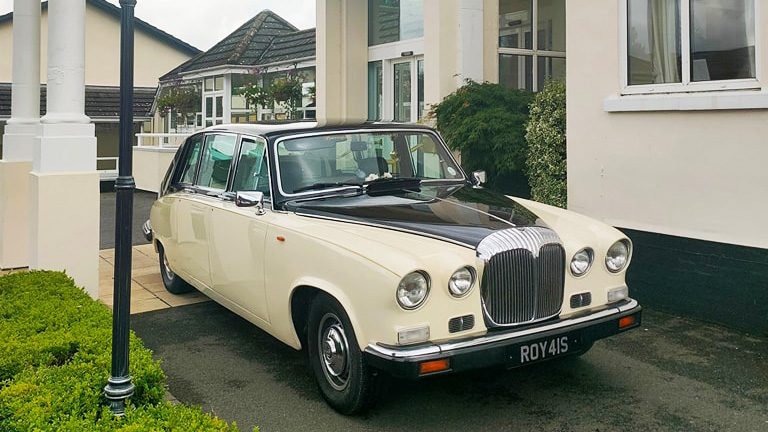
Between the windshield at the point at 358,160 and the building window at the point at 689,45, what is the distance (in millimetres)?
2367

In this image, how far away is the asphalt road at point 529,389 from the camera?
170 inches

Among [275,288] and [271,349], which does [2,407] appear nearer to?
[275,288]

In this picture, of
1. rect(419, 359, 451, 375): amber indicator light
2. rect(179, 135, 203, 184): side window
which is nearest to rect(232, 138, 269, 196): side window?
rect(179, 135, 203, 184): side window

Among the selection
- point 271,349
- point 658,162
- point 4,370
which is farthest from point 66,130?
point 658,162

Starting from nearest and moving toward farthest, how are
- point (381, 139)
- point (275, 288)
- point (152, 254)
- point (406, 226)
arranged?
point (406, 226)
point (275, 288)
point (381, 139)
point (152, 254)

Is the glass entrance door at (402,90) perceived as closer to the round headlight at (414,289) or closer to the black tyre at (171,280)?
the black tyre at (171,280)

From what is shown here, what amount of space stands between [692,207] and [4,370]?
5.47 metres

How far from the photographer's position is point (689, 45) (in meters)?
6.59

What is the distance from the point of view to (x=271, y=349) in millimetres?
5773

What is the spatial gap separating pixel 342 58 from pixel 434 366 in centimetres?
1041

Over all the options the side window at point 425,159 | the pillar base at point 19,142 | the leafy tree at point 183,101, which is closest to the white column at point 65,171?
the pillar base at point 19,142

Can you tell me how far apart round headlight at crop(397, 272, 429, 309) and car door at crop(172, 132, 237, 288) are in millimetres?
2546

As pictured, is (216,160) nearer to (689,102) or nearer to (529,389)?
(529,389)

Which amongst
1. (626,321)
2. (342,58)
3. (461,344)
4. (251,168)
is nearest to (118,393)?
(461,344)
